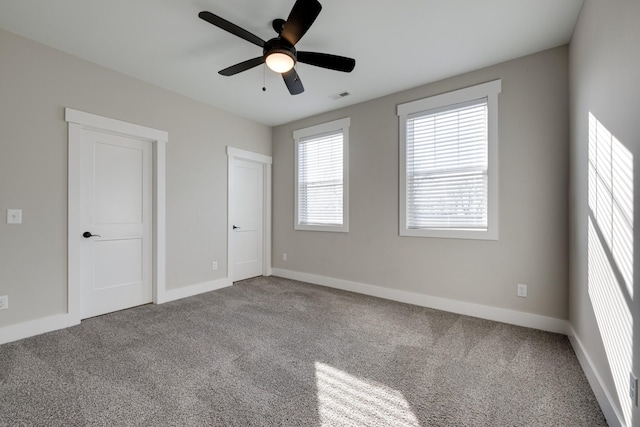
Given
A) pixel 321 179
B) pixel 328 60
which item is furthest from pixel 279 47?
pixel 321 179

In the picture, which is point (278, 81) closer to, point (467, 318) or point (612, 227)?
point (612, 227)

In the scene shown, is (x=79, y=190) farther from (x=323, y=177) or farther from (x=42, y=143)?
(x=323, y=177)

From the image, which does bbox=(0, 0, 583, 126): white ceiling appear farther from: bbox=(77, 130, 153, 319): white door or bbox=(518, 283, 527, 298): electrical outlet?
bbox=(518, 283, 527, 298): electrical outlet

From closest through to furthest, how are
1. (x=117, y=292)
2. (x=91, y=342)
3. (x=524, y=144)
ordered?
(x=91, y=342), (x=524, y=144), (x=117, y=292)

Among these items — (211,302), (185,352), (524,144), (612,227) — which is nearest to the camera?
(612,227)

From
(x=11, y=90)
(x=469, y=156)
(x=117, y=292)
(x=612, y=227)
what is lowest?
(x=117, y=292)

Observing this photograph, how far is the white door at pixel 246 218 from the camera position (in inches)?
181

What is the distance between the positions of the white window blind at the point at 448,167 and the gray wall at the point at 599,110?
0.77m

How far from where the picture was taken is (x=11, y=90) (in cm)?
254

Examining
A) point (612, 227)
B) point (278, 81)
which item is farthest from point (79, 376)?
point (612, 227)

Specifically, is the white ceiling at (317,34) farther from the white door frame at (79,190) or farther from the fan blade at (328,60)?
the white door frame at (79,190)

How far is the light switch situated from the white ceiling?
1609mm

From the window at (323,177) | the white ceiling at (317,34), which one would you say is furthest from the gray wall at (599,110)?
the window at (323,177)

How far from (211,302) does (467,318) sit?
121 inches
